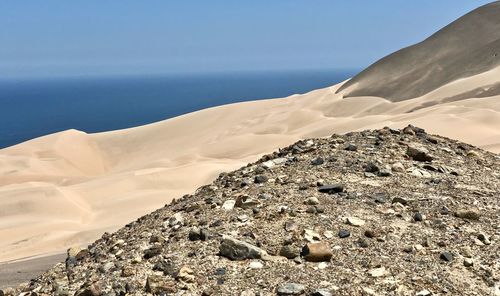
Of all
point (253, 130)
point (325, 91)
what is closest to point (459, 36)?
point (325, 91)

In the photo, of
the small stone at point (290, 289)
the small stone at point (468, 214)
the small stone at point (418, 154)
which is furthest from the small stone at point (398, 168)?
the small stone at point (290, 289)

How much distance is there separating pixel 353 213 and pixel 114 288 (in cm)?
227

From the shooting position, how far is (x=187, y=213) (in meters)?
6.05

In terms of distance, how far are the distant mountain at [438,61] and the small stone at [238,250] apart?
34.2 m

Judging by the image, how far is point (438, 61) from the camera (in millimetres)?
41688

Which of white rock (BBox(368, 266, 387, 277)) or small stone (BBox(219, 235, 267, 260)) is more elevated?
small stone (BBox(219, 235, 267, 260))

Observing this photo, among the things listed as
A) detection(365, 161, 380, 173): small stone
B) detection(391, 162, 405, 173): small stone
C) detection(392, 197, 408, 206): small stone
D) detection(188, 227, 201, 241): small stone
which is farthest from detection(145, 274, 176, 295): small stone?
detection(391, 162, 405, 173): small stone

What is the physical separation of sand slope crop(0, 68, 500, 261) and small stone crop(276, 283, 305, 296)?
8833 mm

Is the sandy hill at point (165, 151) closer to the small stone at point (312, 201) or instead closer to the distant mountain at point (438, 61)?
the distant mountain at point (438, 61)

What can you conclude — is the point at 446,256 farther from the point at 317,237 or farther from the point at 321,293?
the point at 321,293

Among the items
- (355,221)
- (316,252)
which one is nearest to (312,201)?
(355,221)

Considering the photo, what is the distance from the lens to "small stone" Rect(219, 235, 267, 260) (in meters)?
4.65

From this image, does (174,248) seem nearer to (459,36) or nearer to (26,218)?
(26,218)

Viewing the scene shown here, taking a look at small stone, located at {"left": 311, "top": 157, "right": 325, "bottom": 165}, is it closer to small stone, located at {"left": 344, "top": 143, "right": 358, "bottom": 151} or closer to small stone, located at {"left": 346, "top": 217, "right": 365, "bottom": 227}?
small stone, located at {"left": 344, "top": 143, "right": 358, "bottom": 151}
